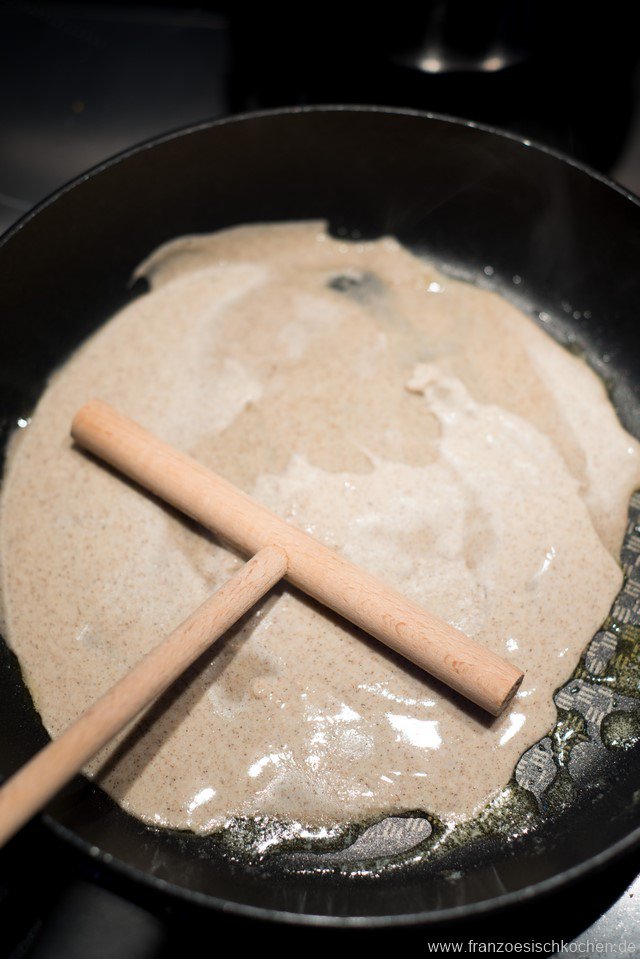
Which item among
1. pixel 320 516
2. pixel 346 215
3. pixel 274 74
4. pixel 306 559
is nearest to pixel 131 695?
pixel 306 559

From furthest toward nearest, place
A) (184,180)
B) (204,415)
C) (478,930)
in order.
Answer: (184,180), (204,415), (478,930)

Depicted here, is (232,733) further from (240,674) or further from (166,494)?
(166,494)

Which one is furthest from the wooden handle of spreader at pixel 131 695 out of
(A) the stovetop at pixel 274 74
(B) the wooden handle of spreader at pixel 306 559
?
(A) the stovetop at pixel 274 74

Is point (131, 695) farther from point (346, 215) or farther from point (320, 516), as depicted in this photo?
point (346, 215)

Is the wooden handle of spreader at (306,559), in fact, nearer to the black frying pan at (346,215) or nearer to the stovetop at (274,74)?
the black frying pan at (346,215)

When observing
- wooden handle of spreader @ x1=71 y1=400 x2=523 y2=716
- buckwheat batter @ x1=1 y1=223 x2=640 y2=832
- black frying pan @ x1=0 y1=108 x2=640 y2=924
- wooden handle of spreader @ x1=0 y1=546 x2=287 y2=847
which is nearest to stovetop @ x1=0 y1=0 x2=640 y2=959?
black frying pan @ x1=0 y1=108 x2=640 y2=924

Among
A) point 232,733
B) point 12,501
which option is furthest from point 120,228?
point 232,733

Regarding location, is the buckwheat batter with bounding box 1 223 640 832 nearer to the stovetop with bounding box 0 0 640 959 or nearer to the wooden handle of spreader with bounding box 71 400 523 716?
the wooden handle of spreader with bounding box 71 400 523 716

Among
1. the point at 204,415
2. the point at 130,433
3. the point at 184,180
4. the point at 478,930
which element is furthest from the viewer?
the point at 184,180
